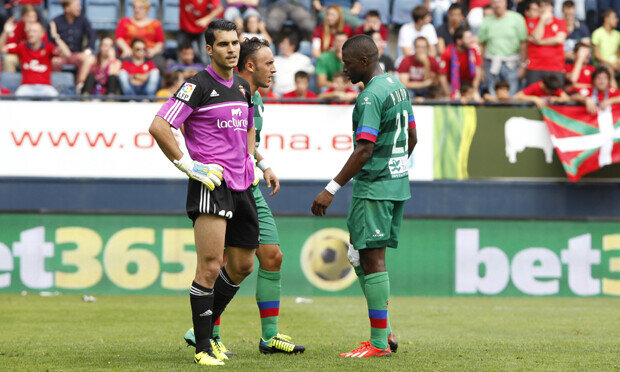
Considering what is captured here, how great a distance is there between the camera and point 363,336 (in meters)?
8.59

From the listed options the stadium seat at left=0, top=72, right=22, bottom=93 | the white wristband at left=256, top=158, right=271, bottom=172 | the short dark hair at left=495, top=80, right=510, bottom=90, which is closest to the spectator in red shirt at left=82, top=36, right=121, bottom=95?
the stadium seat at left=0, top=72, right=22, bottom=93

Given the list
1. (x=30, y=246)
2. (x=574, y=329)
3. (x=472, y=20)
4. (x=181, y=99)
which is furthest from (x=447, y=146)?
(x=181, y=99)

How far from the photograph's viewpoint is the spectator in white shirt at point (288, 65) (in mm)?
15516

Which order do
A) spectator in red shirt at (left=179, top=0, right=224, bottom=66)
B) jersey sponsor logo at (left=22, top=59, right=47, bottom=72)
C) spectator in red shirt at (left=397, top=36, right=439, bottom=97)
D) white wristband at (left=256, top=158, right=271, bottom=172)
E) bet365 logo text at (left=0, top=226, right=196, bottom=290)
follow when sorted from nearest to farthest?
white wristband at (left=256, top=158, right=271, bottom=172) → bet365 logo text at (left=0, top=226, right=196, bottom=290) → jersey sponsor logo at (left=22, top=59, right=47, bottom=72) → spectator in red shirt at (left=397, top=36, right=439, bottom=97) → spectator in red shirt at (left=179, top=0, right=224, bottom=66)

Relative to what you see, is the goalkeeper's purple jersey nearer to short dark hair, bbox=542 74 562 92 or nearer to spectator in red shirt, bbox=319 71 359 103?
spectator in red shirt, bbox=319 71 359 103

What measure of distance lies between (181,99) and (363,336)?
10.7 ft

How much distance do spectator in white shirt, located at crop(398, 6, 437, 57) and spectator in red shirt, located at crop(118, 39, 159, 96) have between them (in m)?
4.19

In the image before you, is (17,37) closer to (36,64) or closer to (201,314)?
(36,64)

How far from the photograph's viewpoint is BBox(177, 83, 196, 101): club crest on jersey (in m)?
6.29

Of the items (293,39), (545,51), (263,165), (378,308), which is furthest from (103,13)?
(378,308)

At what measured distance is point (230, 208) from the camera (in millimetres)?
6410

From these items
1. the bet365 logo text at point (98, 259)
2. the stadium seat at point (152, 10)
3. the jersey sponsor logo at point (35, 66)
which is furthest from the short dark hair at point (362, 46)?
the stadium seat at point (152, 10)

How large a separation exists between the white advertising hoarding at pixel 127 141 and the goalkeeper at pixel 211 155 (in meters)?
7.22

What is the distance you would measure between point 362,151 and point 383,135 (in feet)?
1.03
